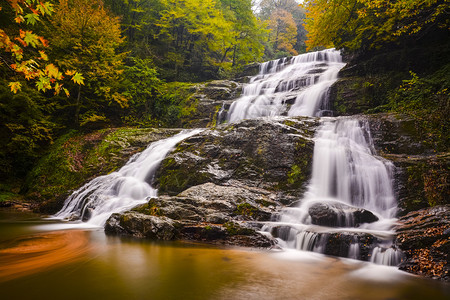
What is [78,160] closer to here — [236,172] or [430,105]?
[236,172]

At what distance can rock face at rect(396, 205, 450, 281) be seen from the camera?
10.9 ft

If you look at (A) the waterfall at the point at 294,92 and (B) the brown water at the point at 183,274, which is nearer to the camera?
(B) the brown water at the point at 183,274

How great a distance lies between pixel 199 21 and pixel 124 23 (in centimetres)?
528

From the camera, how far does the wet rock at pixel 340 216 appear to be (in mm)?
5078

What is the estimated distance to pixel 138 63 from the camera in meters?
14.0

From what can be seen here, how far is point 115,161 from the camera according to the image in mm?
10062

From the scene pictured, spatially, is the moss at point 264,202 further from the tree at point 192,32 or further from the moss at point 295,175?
the tree at point 192,32

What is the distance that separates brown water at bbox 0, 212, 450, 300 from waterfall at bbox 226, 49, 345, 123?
7.36 meters

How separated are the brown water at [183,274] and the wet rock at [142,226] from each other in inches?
15.9

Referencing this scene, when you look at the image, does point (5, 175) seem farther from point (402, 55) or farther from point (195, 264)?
point (402, 55)

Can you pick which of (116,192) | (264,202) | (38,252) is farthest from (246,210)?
(116,192)

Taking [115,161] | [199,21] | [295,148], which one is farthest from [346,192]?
[199,21]

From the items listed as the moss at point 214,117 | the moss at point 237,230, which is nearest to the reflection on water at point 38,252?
the moss at point 237,230

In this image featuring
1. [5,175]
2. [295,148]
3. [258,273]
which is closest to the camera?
[258,273]
